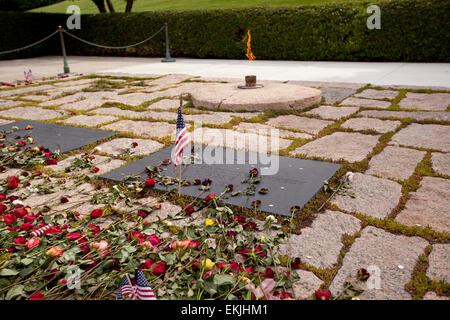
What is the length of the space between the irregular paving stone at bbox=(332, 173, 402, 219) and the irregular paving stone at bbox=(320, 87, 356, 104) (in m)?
2.85

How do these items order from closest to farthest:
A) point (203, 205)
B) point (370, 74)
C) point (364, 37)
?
1. point (203, 205)
2. point (370, 74)
3. point (364, 37)

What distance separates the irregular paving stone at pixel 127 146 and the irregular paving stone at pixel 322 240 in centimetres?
185

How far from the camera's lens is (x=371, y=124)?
4215mm

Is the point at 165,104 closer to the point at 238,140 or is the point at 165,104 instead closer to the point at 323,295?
the point at 238,140

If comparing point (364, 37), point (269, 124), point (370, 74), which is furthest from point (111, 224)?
point (364, 37)

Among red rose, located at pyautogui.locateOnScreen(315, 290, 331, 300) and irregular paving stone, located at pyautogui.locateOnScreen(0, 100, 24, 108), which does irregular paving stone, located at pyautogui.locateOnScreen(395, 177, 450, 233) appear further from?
irregular paving stone, located at pyautogui.locateOnScreen(0, 100, 24, 108)

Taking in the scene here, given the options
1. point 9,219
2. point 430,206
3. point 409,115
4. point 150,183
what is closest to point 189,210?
point 150,183

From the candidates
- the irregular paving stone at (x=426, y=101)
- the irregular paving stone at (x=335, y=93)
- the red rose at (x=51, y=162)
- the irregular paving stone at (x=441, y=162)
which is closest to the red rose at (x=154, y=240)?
the red rose at (x=51, y=162)

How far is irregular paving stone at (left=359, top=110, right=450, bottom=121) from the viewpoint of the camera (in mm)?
4367

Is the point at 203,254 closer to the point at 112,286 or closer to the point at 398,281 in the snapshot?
the point at 112,286

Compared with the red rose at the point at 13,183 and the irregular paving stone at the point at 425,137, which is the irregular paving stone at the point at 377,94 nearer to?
the irregular paving stone at the point at 425,137

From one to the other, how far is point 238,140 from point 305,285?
2.22 metres

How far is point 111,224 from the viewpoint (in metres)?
2.17
